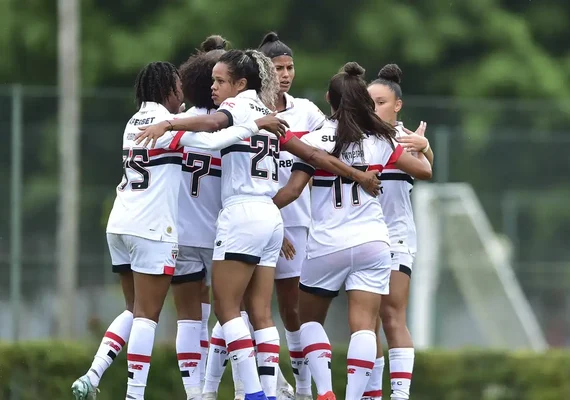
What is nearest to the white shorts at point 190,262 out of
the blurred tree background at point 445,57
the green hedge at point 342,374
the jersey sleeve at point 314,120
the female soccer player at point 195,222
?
the female soccer player at point 195,222

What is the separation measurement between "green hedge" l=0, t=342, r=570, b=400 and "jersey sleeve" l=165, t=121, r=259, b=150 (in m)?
4.39

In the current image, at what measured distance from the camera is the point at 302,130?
8805 millimetres

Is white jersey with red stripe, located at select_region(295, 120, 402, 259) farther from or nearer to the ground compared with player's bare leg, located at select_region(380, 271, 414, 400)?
farther from the ground

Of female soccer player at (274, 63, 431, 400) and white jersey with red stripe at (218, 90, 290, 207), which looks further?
female soccer player at (274, 63, 431, 400)

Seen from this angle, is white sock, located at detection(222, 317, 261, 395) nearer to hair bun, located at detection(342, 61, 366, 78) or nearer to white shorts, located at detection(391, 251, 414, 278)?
white shorts, located at detection(391, 251, 414, 278)

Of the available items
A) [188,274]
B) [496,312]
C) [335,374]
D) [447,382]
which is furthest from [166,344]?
[496,312]

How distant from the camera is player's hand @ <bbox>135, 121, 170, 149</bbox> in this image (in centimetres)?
769

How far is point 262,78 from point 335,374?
5.10m

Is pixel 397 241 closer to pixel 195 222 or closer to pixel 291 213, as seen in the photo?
pixel 291 213

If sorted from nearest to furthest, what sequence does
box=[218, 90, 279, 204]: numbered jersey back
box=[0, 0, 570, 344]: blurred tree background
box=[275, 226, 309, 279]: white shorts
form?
box=[218, 90, 279, 204]: numbered jersey back
box=[275, 226, 309, 279]: white shorts
box=[0, 0, 570, 344]: blurred tree background

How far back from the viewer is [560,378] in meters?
13.5

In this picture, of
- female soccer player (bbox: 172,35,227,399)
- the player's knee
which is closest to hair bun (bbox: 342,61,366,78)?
female soccer player (bbox: 172,35,227,399)

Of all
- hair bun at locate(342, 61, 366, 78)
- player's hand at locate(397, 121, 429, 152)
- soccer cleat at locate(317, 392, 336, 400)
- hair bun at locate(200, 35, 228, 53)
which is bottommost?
soccer cleat at locate(317, 392, 336, 400)

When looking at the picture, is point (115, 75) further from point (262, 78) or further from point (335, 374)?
point (262, 78)
